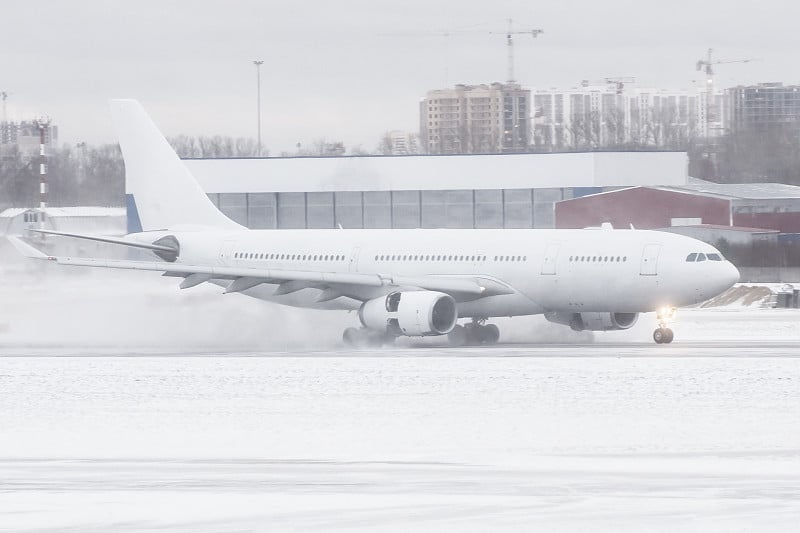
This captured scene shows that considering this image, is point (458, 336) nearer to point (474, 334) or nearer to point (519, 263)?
point (474, 334)

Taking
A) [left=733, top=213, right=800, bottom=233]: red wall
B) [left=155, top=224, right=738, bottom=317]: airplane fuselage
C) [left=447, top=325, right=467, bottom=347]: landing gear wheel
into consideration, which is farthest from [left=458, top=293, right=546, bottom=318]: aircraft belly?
[left=733, top=213, right=800, bottom=233]: red wall

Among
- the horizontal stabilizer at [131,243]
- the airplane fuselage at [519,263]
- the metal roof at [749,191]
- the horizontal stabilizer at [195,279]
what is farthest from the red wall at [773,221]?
the horizontal stabilizer at [195,279]

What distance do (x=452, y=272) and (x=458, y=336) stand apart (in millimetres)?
1946
